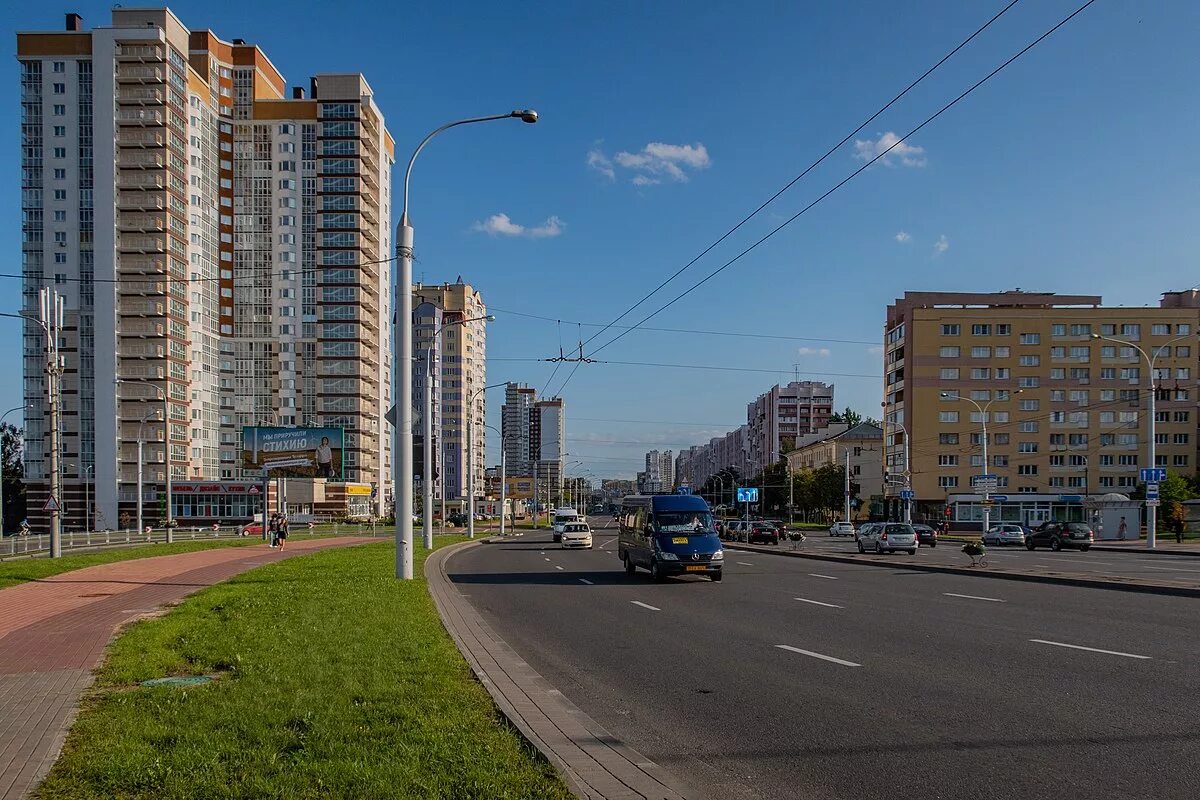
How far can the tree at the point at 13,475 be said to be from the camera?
340 ft

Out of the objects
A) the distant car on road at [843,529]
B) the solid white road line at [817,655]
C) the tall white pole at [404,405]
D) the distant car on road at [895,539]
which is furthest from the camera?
the distant car on road at [843,529]

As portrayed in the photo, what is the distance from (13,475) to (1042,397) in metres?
108

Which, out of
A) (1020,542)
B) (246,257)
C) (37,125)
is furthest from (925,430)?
(37,125)

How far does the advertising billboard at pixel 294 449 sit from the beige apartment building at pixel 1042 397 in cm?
5106

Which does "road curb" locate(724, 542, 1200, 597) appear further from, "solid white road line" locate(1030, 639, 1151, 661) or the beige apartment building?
the beige apartment building

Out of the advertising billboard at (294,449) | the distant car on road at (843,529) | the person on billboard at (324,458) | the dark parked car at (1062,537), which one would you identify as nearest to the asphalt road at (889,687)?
the dark parked car at (1062,537)

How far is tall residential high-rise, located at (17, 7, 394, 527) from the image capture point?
90812mm

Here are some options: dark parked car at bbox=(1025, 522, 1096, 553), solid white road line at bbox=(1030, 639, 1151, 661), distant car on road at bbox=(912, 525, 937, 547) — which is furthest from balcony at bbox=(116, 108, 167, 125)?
solid white road line at bbox=(1030, 639, 1151, 661)

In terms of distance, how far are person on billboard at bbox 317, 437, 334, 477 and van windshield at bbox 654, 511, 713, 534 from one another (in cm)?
6319

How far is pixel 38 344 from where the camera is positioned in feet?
303

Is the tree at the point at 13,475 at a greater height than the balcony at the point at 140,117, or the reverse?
the balcony at the point at 140,117

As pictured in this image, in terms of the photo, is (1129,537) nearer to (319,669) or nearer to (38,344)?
(319,669)

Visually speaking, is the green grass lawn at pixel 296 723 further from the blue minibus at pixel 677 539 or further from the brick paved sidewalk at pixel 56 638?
the blue minibus at pixel 677 539

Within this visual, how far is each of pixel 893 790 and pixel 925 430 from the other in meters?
87.7
